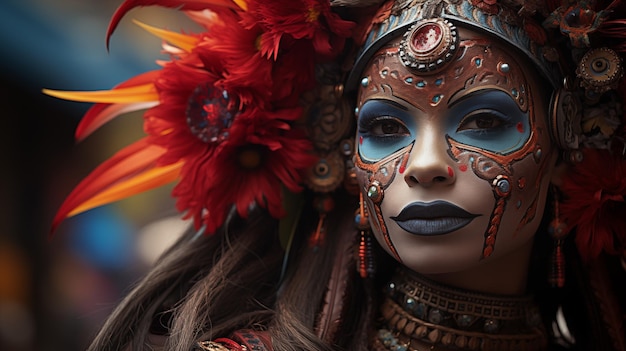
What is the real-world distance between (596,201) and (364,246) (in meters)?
0.52

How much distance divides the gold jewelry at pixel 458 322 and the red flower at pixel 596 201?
0.21 m

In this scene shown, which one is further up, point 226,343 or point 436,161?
point 436,161

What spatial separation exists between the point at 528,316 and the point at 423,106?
0.56 metres

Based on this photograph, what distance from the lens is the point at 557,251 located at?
1761 millimetres

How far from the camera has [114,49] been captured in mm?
4094

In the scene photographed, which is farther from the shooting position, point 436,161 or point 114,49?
point 114,49

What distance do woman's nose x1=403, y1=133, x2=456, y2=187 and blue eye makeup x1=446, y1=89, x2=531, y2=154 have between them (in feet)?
0.15

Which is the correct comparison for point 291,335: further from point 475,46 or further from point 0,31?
point 0,31

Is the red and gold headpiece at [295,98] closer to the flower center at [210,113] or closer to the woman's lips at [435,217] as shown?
the flower center at [210,113]

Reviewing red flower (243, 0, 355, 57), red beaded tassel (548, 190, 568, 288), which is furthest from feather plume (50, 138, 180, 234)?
red beaded tassel (548, 190, 568, 288)

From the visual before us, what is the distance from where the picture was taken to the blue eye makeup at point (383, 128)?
1.63 m

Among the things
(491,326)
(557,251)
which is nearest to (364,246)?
(491,326)

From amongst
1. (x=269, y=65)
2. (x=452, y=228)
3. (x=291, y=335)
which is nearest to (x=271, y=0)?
(x=269, y=65)

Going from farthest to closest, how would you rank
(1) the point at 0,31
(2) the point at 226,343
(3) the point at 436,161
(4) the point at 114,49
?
(4) the point at 114,49
(1) the point at 0,31
(2) the point at 226,343
(3) the point at 436,161
